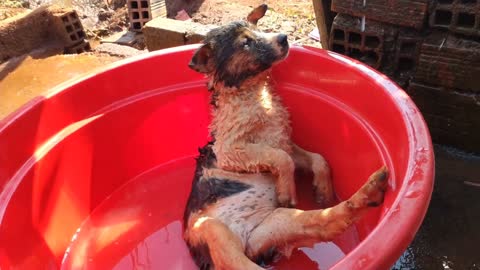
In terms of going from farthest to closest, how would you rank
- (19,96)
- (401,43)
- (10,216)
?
(19,96) < (401,43) < (10,216)

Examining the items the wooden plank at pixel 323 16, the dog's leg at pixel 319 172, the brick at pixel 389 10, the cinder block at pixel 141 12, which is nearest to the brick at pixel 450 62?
the brick at pixel 389 10

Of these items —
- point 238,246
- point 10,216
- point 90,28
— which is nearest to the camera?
point 238,246

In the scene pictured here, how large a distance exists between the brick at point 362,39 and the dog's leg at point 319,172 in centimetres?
77

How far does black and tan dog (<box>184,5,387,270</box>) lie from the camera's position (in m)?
2.21

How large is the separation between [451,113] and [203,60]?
1.55 metres

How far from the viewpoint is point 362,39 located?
9.89ft

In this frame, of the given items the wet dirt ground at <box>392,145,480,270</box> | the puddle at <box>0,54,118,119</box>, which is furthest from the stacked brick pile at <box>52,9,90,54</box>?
the wet dirt ground at <box>392,145,480,270</box>

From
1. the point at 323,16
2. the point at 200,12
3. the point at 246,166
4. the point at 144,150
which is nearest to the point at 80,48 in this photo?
the point at 200,12

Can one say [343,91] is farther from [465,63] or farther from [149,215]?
[149,215]

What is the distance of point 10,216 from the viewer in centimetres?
228

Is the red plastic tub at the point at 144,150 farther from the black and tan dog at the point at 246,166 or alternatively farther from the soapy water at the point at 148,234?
the black and tan dog at the point at 246,166

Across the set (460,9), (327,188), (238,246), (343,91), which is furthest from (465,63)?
(238,246)

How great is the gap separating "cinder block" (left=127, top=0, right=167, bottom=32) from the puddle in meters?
0.76

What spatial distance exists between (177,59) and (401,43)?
1.34 metres
